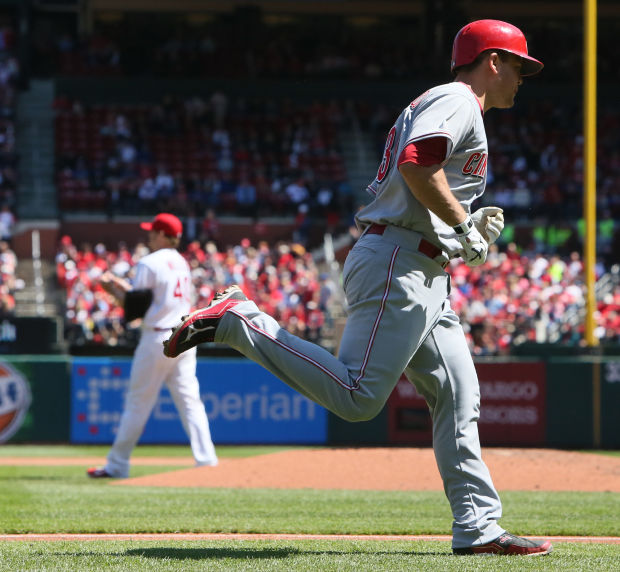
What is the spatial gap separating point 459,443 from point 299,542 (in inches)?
39.6

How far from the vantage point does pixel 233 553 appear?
15.6 ft

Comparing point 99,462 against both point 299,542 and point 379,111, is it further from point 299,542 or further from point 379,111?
point 379,111

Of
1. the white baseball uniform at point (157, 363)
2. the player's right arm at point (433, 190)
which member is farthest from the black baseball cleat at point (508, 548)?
the white baseball uniform at point (157, 363)

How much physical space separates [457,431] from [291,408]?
933cm

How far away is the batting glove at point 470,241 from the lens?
447 centimetres

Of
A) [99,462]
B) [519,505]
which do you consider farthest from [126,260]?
[519,505]

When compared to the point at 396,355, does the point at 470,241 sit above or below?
above

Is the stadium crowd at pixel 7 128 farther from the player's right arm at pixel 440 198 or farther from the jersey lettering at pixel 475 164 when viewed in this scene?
the player's right arm at pixel 440 198

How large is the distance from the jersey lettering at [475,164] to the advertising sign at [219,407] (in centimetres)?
913

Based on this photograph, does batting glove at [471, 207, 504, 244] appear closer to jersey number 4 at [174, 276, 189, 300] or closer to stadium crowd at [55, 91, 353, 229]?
jersey number 4 at [174, 276, 189, 300]

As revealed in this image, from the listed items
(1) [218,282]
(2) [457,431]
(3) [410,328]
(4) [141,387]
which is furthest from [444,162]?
(1) [218,282]

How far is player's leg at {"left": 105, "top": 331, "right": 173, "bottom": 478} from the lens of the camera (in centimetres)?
875

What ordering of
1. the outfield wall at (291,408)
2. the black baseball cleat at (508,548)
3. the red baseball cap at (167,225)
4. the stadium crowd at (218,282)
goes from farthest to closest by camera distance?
the stadium crowd at (218,282) < the outfield wall at (291,408) < the red baseball cap at (167,225) < the black baseball cleat at (508,548)

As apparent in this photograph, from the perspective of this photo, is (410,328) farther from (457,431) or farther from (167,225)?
(167,225)
